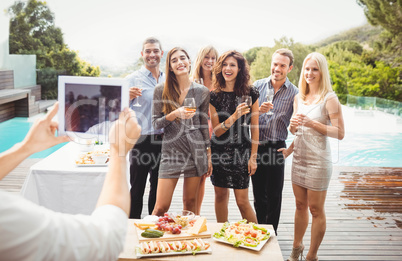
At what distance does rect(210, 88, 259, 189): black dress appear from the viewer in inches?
122

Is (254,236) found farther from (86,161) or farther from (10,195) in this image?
(10,195)

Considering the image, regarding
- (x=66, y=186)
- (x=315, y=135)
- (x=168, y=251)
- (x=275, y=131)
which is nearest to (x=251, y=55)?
(x=275, y=131)

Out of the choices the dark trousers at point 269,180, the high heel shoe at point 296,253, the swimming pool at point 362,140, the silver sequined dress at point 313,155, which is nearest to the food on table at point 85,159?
the dark trousers at point 269,180

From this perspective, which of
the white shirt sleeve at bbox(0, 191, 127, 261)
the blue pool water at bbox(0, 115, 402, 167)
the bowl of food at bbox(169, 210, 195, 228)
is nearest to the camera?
the white shirt sleeve at bbox(0, 191, 127, 261)

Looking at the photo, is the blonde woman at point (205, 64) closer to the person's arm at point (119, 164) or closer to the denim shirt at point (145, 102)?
the denim shirt at point (145, 102)

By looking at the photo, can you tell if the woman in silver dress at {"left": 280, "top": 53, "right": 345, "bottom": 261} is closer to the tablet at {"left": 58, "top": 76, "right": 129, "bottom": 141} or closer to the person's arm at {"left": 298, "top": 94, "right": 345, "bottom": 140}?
the person's arm at {"left": 298, "top": 94, "right": 345, "bottom": 140}

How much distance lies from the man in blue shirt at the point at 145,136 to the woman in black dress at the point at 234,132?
1.86ft

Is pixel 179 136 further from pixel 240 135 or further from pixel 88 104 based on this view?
pixel 88 104

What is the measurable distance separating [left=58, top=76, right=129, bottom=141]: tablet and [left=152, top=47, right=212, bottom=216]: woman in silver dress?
4.78ft

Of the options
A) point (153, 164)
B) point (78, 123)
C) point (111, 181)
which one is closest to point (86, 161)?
point (153, 164)

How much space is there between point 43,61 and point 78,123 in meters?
19.8

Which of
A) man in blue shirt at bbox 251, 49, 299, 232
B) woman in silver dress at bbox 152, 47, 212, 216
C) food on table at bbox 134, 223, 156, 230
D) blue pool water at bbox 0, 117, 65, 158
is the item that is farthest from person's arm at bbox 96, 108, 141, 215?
blue pool water at bbox 0, 117, 65, 158

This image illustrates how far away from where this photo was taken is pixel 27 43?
19.4 m

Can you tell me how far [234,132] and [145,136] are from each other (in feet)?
2.68
